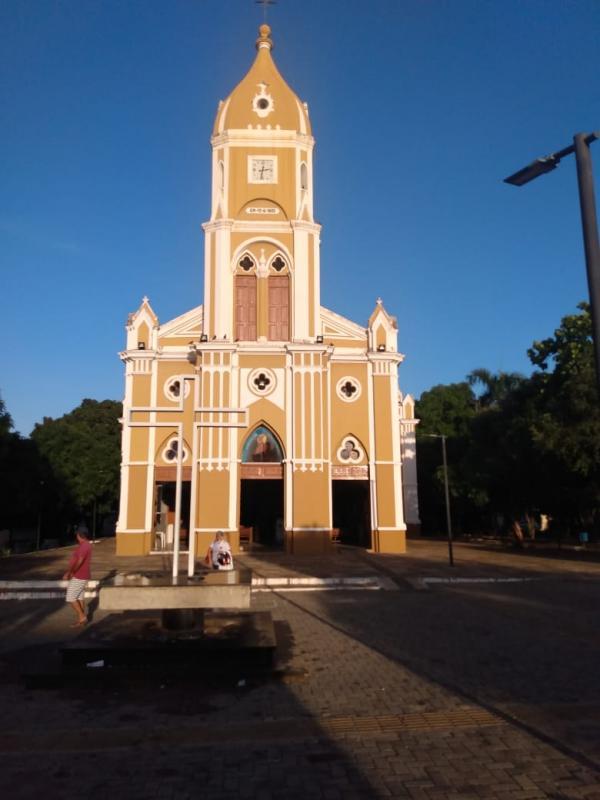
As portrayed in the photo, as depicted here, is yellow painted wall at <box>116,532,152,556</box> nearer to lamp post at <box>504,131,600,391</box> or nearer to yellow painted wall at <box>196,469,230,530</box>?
yellow painted wall at <box>196,469,230,530</box>

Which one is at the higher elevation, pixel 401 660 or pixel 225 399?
pixel 225 399

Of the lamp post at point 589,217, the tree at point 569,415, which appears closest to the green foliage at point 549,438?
the tree at point 569,415

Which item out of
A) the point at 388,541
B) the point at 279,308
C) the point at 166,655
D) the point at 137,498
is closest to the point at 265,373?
the point at 279,308

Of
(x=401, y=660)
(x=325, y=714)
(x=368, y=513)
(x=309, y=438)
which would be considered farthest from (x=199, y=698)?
(x=368, y=513)

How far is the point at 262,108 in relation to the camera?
31.3 metres

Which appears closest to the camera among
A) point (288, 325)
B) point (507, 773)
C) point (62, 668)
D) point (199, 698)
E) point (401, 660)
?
point (507, 773)

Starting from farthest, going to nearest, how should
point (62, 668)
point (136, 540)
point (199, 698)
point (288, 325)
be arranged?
point (288, 325) → point (136, 540) → point (62, 668) → point (199, 698)

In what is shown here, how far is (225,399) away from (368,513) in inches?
324

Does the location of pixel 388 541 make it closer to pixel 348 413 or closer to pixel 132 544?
pixel 348 413

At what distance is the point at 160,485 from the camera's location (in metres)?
28.6

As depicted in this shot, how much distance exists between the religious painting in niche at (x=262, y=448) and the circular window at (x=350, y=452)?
9.55ft

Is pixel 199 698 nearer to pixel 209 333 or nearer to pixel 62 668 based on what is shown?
pixel 62 668

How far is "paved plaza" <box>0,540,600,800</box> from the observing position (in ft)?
15.7

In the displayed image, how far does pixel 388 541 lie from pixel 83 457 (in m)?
23.6
